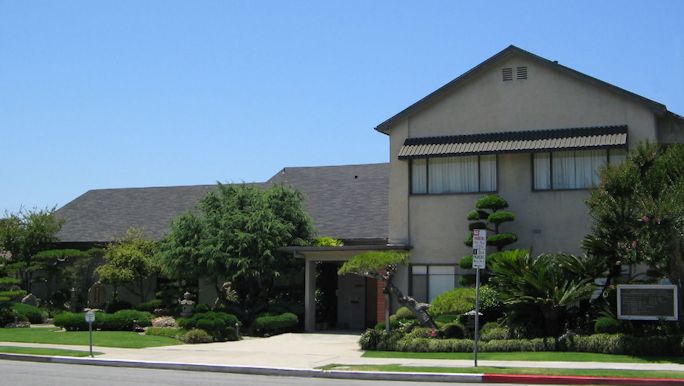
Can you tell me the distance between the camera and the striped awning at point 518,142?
24.8 m

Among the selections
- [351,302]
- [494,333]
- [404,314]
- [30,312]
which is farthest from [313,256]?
[30,312]

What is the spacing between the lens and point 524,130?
2625cm

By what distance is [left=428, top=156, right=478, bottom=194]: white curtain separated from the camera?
88.0 feet

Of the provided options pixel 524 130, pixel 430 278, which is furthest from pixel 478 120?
pixel 430 278

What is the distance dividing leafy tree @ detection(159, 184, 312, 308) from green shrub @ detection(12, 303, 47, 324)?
5.64 metres

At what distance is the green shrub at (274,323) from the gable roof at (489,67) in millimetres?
7110

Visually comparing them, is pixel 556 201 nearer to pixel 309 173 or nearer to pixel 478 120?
pixel 478 120

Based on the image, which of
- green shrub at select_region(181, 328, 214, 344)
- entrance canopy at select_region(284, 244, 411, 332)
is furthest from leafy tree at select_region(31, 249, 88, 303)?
entrance canopy at select_region(284, 244, 411, 332)

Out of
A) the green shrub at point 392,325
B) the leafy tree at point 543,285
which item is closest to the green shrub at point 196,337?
the green shrub at point 392,325

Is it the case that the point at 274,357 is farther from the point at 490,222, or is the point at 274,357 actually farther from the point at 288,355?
the point at 490,222

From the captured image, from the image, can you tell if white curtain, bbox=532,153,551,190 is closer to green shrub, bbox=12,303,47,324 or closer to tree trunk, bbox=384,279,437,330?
tree trunk, bbox=384,279,437,330

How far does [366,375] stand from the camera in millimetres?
17484

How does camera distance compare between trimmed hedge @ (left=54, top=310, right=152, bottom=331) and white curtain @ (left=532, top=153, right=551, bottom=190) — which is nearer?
white curtain @ (left=532, top=153, right=551, bottom=190)

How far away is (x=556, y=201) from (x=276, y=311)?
10.4 meters
